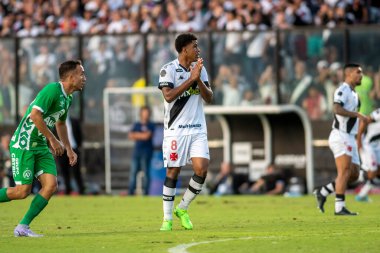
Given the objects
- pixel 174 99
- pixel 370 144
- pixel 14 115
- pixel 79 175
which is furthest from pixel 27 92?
pixel 174 99

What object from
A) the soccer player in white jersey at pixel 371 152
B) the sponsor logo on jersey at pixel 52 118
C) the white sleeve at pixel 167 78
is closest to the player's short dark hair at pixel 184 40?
the white sleeve at pixel 167 78

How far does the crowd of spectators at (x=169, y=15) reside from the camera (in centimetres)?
2755

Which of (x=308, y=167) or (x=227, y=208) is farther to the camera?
(x=308, y=167)

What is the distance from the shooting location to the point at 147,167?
1124 inches

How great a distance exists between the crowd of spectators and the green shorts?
1463cm

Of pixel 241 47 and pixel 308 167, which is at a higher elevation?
pixel 241 47

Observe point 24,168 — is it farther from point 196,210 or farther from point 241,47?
point 241,47

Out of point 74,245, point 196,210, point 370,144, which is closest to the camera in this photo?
point 74,245

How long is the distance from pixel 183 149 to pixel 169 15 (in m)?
15.3

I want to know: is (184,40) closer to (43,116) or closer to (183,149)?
(183,149)

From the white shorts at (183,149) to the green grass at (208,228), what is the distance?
87 cm

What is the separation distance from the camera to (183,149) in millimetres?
14547

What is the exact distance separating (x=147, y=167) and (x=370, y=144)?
6.31m

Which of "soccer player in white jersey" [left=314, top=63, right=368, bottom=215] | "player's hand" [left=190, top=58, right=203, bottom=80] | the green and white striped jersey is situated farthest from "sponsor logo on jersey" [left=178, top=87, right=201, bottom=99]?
"soccer player in white jersey" [left=314, top=63, right=368, bottom=215]
